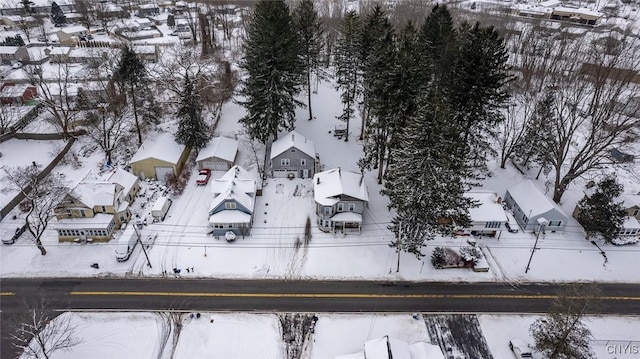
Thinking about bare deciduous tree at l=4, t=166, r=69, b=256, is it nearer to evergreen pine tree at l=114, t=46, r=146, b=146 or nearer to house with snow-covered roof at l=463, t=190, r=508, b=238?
evergreen pine tree at l=114, t=46, r=146, b=146

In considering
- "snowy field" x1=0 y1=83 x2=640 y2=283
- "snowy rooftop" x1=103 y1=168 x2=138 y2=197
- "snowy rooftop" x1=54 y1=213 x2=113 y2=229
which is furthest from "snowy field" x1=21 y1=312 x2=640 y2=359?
"snowy rooftop" x1=103 y1=168 x2=138 y2=197

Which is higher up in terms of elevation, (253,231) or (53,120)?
(53,120)

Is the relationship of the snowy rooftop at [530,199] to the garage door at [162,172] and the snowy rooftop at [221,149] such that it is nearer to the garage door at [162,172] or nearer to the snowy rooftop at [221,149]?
the snowy rooftop at [221,149]

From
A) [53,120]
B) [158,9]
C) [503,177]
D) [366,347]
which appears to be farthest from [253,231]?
[158,9]

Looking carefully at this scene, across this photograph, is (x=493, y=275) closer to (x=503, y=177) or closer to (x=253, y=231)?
(x=503, y=177)

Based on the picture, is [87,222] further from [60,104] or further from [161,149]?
[60,104]

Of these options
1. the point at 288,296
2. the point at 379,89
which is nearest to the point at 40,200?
the point at 288,296
